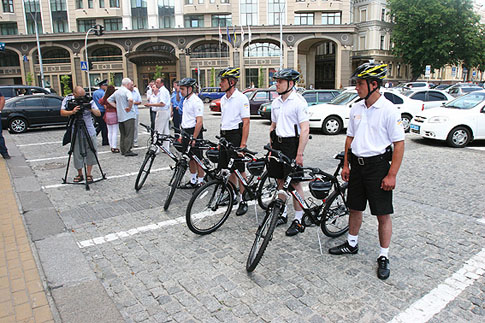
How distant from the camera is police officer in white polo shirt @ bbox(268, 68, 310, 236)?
4.41 metres

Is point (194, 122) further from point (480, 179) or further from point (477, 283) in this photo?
point (480, 179)

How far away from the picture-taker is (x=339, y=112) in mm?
13445

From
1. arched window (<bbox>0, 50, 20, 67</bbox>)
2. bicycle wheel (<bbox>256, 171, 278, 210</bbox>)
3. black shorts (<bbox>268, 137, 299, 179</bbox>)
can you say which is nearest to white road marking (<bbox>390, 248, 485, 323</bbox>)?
black shorts (<bbox>268, 137, 299, 179</bbox>)

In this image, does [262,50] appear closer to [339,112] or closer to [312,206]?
[339,112]

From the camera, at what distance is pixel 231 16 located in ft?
153

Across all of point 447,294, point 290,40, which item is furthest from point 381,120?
point 290,40

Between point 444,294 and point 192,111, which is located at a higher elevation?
point 192,111

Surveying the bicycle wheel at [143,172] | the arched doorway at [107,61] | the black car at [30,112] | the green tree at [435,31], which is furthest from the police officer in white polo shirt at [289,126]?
the green tree at [435,31]

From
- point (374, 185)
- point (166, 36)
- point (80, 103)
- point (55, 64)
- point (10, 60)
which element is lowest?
point (374, 185)

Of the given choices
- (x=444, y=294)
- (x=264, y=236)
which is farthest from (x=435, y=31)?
(x=264, y=236)

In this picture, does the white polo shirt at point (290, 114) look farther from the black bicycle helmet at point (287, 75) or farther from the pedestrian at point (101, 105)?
the pedestrian at point (101, 105)

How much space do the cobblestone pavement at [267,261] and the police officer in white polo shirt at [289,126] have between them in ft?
2.36

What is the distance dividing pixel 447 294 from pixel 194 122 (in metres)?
4.70

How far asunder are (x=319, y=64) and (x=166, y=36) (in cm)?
2624
